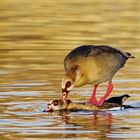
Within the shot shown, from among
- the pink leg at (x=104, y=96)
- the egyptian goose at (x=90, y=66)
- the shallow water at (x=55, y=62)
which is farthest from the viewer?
the pink leg at (x=104, y=96)

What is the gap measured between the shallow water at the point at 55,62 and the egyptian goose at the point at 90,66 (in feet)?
1.70

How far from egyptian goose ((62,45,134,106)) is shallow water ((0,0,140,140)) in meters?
0.52

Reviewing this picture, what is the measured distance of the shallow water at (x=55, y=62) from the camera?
1241 cm

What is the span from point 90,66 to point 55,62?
5.34m

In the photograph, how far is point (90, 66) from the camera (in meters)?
14.4

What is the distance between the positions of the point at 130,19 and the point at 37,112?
1655 centimetres

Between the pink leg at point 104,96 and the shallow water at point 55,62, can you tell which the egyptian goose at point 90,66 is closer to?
the pink leg at point 104,96

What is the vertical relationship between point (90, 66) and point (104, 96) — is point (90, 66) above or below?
above

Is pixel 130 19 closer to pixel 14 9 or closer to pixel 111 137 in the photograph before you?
pixel 14 9

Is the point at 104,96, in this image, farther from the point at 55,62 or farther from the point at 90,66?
the point at 55,62

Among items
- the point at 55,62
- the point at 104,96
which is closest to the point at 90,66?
the point at 104,96

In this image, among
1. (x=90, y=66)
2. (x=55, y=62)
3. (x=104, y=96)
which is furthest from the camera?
(x=55, y=62)

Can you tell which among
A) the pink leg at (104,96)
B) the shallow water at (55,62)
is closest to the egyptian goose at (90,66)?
the pink leg at (104,96)

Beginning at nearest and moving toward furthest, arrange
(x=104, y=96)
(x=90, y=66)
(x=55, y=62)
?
(x=90, y=66)
(x=104, y=96)
(x=55, y=62)
